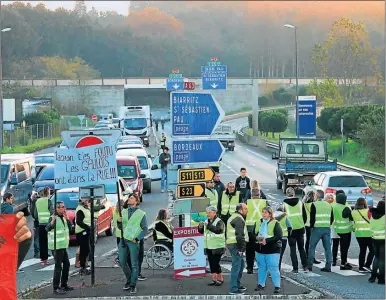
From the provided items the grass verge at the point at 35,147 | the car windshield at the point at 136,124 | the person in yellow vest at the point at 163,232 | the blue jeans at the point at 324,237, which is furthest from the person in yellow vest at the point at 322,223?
the car windshield at the point at 136,124

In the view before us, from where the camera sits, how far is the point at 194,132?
676 inches

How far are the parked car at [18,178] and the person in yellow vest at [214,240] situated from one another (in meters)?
12.0

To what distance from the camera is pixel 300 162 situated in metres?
34.6

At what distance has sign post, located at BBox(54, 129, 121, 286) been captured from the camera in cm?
1514

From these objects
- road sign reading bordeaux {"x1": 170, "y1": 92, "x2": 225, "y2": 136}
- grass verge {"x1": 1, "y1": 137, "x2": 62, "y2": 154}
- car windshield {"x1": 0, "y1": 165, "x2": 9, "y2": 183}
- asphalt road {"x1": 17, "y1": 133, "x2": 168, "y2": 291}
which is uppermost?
road sign reading bordeaux {"x1": 170, "y1": 92, "x2": 225, "y2": 136}

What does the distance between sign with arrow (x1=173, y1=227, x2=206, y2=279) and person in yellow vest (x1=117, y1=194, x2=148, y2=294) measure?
113 centimetres

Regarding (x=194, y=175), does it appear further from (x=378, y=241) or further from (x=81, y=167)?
(x=378, y=241)

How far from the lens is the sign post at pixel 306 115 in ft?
184

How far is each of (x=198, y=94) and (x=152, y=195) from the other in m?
17.8

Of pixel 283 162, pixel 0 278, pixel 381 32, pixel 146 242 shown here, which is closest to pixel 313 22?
pixel 381 32

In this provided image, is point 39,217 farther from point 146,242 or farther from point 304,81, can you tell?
point 304,81

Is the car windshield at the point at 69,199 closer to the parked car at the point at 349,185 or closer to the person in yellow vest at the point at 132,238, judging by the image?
the person in yellow vest at the point at 132,238

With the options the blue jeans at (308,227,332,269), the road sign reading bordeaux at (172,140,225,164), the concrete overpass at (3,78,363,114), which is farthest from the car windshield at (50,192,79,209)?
the concrete overpass at (3,78,363,114)

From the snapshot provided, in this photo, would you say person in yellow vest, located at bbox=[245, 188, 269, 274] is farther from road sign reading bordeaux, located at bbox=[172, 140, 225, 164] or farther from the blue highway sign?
the blue highway sign
